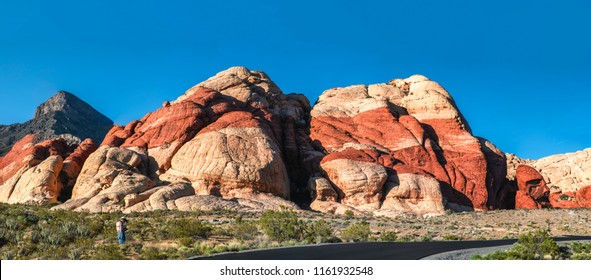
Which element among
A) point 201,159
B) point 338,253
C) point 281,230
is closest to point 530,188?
point 201,159

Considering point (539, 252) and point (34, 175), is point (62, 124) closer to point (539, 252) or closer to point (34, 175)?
point (34, 175)

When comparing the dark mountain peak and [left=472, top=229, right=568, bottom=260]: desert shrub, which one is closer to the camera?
[left=472, top=229, right=568, bottom=260]: desert shrub

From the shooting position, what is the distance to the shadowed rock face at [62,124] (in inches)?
4309

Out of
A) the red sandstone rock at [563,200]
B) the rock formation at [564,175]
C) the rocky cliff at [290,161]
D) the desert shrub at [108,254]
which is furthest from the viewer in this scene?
the rock formation at [564,175]

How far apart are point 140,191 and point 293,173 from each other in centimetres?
2394

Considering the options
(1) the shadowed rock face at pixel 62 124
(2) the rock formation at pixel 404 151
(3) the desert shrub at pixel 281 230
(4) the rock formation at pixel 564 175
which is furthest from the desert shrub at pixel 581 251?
(1) the shadowed rock face at pixel 62 124

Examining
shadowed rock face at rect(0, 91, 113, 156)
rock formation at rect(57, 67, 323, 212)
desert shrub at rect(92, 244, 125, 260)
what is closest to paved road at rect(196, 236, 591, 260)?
desert shrub at rect(92, 244, 125, 260)

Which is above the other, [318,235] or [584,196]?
[584,196]

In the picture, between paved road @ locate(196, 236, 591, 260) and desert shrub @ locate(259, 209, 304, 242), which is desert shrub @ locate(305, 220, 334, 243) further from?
paved road @ locate(196, 236, 591, 260)

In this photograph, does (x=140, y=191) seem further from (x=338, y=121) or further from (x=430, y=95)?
(x=430, y=95)

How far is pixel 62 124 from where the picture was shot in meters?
125

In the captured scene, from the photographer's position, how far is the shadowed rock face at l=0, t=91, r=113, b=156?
10944 cm

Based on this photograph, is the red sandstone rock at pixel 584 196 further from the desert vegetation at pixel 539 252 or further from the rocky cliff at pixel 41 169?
the rocky cliff at pixel 41 169

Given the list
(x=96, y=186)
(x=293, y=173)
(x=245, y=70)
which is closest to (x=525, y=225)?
(x=293, y=173)
